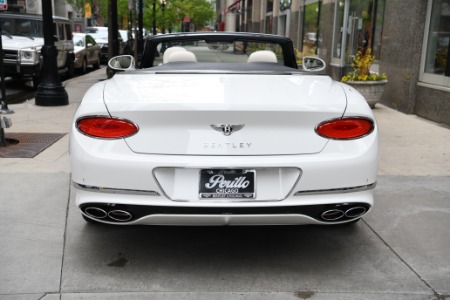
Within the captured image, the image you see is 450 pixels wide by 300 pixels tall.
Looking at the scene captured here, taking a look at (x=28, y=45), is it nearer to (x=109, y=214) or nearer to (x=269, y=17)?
(x=109, y=214)

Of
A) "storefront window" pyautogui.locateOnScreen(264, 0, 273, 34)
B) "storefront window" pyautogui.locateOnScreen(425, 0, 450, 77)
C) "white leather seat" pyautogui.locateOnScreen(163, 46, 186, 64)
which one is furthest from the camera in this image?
"storefront window" pyautogui.locateOnScreen(264, 0, 273, 34)

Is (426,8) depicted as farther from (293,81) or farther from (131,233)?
(131,233)

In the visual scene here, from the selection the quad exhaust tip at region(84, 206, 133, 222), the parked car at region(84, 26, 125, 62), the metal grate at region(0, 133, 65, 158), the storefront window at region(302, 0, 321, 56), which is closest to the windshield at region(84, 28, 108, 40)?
the parked car at region(84, 26, 125, 62)

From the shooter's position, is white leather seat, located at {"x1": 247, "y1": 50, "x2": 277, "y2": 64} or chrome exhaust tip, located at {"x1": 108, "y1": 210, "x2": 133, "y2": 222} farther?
white leather seat, located at {"x1": 247, "y1": 50, "x2": 277, "y2": 64}

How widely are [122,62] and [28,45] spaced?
9169 mm

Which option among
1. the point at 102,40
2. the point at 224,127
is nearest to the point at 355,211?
the point at 224,127

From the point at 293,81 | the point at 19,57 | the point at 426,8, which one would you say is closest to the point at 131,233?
the point at 293,81

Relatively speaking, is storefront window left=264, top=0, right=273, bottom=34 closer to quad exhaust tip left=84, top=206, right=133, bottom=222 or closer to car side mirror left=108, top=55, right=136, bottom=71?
car side mirror left=108, top=55, right=136, bottom=71

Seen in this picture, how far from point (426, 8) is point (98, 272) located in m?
8.37

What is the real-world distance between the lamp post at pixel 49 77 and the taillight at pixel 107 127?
7734 mm

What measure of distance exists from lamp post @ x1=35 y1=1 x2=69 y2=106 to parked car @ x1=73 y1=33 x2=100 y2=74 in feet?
26.5

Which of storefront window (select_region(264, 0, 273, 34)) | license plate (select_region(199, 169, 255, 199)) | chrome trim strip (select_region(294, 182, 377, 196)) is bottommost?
chrome trim strip (select_region(294, 182, 377, 196))

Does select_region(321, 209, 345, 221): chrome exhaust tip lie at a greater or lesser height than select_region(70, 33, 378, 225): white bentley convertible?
lesser

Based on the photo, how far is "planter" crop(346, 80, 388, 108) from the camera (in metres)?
10.2
